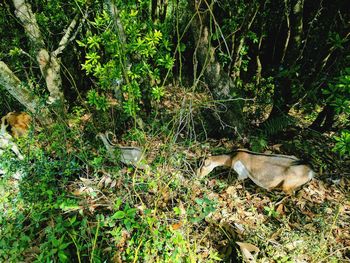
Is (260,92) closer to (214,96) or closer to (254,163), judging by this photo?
(214,96)

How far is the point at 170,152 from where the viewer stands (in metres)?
2.72

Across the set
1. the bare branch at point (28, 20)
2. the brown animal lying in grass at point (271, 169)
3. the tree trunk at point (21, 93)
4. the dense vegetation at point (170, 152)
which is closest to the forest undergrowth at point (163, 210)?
the dense vegetation at point (170, 152)

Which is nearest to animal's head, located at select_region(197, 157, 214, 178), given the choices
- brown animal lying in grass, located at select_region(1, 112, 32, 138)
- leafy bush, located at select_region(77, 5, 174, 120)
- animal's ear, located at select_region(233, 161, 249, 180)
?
animal's ear, located at select_region(233, 161, 249, 180)

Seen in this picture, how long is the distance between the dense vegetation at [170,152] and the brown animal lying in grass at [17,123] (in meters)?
0.31

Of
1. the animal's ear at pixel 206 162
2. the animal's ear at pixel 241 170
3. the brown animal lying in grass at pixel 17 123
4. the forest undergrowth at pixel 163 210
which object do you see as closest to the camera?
the forest undergrowth at pixel 163 210

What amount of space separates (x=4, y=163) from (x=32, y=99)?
3.02 feet

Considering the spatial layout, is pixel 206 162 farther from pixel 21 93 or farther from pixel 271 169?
pixel 21 93

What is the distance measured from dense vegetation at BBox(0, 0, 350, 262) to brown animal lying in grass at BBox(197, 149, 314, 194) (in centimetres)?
15

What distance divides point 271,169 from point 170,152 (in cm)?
121

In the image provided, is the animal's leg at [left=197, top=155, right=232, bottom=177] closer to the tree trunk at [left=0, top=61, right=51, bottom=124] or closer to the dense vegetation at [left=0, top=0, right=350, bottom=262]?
the dense vegetation at [left=0, top=0, right=350, bottom=262]

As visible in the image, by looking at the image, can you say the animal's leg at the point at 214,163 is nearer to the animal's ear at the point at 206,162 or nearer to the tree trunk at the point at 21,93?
the animal's ear at the point at 206,162

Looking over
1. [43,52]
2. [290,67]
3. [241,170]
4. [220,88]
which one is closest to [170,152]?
[241,170]

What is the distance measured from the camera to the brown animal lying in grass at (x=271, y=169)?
2785mm

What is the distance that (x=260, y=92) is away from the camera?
4.55 m
